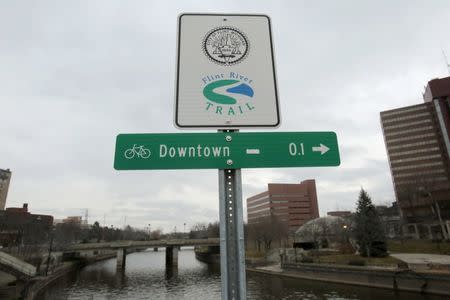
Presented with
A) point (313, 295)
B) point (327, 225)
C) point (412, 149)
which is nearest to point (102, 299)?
point (313, 295)

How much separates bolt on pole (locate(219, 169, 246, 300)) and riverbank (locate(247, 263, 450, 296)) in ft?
101

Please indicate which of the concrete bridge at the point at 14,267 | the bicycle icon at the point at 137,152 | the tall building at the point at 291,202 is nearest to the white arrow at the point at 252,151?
the bicycle icon at the point at 137,152

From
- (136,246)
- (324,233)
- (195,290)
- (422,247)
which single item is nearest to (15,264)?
(195,290)

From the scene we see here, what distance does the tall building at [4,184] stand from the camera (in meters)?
92.4

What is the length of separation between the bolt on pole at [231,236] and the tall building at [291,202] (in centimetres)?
12163

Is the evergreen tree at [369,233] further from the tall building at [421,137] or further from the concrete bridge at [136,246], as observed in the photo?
the tall building at [421,137]

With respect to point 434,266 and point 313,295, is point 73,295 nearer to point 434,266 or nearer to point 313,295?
point 313,295

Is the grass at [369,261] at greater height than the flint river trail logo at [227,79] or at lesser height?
lesser

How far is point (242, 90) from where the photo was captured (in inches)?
115

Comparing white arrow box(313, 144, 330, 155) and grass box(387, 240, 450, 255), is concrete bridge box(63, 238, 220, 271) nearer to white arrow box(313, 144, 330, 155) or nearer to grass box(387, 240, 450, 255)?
grass box(387, 240, 450, 255)

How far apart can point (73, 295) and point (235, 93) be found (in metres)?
38.3

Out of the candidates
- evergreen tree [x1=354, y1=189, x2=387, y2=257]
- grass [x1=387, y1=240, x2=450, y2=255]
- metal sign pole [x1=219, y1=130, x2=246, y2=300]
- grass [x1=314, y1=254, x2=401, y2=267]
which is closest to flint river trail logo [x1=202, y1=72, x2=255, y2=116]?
metal sign pole [x1=219, y1=130, x2=246, y2=300]

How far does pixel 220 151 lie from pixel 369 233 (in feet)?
143

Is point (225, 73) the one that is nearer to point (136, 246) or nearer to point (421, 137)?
point (136, 246)
